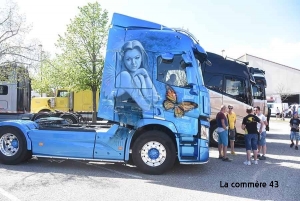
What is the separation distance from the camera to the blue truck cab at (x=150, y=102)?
6.73m

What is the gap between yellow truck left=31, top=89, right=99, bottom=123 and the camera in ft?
61.2

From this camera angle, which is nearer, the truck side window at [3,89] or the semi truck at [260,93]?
the truck side window at [3,89]

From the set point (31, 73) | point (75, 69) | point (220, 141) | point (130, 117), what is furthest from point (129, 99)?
point (75, 69)

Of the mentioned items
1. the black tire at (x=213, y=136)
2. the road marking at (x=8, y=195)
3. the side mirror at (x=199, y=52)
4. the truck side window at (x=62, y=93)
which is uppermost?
the side mirror at (x=199, y=52)

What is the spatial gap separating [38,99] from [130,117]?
1380 centimetres

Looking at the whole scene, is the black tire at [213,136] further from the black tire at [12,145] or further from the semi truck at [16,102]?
the black tire at [12,145]

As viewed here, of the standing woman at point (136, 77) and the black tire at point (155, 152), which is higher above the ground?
the standing woman at point (136, 77)

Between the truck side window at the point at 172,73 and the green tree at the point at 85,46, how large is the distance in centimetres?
801

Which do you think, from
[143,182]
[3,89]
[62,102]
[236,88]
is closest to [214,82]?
[236,88]

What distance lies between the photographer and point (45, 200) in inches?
193

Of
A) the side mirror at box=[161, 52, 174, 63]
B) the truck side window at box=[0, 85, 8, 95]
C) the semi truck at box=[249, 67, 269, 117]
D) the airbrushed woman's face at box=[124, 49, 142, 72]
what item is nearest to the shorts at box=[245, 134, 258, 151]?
the side mirror at box=[161, 52, 174, 63]

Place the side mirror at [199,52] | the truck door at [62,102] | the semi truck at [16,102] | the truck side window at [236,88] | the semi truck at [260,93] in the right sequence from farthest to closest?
the truck door at [62,102]
the semi truck at [260,93]
the semi truck at [16,102]
the truck side window at [236,88]
the side mirror at [199,52]

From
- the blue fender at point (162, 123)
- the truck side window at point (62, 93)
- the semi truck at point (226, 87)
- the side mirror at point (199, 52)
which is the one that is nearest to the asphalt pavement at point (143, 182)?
the blue fender at point (162, 123)

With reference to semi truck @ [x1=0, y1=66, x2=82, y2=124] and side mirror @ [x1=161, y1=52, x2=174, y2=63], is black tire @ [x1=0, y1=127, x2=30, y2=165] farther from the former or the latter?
semi truck @ [x1=0, y1=66, x2=82, y2=124]
